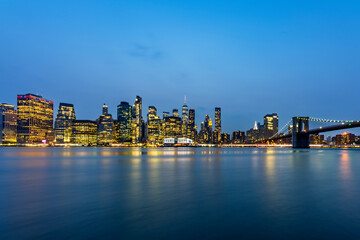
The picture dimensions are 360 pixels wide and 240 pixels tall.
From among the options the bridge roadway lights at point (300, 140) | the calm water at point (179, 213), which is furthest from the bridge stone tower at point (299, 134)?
the calm water at point (179, 213)

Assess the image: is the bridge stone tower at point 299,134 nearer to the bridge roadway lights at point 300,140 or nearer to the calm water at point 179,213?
the bridge roadway lights at point 300,140

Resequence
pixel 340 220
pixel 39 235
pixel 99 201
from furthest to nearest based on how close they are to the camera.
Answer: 1. pixel 99 201
2. pixel 340 220
3. pixel 39 235

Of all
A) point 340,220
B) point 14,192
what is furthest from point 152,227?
point 14,192

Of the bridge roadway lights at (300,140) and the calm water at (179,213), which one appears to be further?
the bridge roadway lights at (300,140)

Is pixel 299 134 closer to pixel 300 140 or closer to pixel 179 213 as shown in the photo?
pixel 300 140

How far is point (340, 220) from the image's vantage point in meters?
10.5

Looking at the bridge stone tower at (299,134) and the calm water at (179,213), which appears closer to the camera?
the calm water at (179,213)

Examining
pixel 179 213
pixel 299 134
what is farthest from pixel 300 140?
pixel 179 213

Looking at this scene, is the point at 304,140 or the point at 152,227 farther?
the point at 304,140

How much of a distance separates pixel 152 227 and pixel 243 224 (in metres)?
3.27

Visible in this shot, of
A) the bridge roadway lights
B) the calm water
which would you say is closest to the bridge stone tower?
the bridge roadway lights

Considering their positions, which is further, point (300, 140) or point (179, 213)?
point (300, 140)

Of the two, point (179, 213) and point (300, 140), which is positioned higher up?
point (300, 140)

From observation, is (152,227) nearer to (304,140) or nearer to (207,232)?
(207,232)
